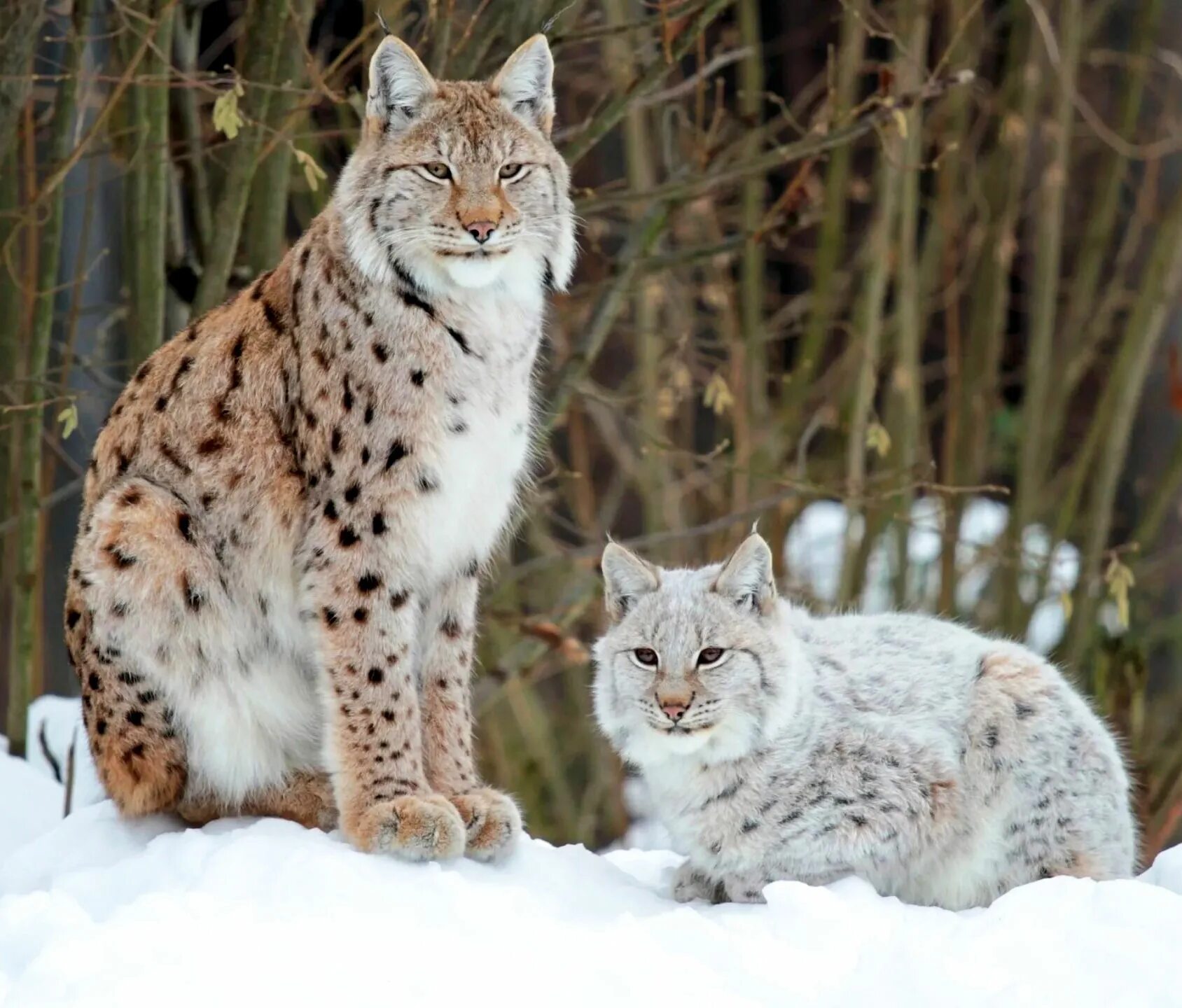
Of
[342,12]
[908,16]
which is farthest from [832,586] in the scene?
[342,12]

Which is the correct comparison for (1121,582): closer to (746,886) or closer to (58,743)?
(746,886)

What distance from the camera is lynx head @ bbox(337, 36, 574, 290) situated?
4.80 metres

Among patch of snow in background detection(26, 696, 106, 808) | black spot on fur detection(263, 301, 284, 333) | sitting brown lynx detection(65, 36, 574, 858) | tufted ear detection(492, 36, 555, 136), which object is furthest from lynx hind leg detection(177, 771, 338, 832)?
tufted ear detection(492, 36, 555, 136)

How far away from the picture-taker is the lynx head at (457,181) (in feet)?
15.8

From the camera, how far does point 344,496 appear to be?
476cm

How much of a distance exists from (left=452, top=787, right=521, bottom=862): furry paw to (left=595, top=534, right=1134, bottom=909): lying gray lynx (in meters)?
0.34

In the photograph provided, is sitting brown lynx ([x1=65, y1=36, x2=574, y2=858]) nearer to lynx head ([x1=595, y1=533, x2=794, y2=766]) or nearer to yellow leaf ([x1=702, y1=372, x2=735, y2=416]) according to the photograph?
lynx head ([x1=595, y1=533, x2=794, y2=766])

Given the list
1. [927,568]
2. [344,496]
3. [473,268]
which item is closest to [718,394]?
[473,268]

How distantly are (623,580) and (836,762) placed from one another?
723mm

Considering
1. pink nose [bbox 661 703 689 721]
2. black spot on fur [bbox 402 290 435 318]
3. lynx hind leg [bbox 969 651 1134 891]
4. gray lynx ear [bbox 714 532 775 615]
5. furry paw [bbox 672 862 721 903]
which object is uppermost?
black spot on fur [bbox 402 290 435 318]

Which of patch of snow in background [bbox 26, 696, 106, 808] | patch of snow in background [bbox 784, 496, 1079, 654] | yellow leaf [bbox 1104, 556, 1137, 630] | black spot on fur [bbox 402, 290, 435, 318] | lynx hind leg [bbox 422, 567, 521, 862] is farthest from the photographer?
patch of snow in background [bbox 784, 496, 1079, 654]

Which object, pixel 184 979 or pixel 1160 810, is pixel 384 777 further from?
pixel 1160 810

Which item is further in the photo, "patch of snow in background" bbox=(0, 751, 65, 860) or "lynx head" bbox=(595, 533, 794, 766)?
"patch of snow in background" bbox=(0, 751, 65, 860)

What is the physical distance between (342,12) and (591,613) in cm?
318
